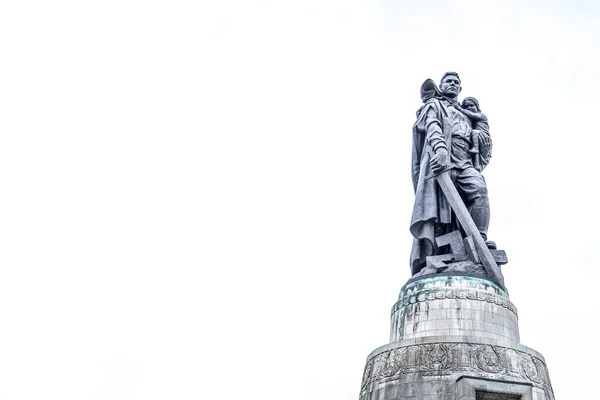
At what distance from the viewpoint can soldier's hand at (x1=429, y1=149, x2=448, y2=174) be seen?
57.9ft

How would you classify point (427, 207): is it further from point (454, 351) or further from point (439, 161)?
point (454, 351)

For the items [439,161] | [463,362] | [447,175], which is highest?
[439,161]

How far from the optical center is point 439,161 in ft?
57.9

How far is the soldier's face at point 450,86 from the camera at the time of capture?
19.4 meters

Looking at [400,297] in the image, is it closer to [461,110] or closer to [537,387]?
[537,387]

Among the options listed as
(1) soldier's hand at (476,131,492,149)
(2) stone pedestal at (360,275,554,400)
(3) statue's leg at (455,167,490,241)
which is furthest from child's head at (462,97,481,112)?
(2) stone pedestal at (360,275,554,400)

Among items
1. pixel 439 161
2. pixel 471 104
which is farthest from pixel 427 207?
pixel 471 104

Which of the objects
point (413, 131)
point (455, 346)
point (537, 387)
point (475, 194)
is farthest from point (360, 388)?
point (413, 131)

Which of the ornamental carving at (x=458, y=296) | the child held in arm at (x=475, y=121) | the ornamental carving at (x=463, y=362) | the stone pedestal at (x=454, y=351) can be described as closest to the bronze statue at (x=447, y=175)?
the child held in arm at (x=475, y=121)

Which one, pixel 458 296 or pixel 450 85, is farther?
pixel 450 85

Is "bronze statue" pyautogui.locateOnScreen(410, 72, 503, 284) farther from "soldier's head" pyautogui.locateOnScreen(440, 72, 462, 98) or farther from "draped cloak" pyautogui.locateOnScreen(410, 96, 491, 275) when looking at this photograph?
"soldier's head" pyautogui.locateOnScreen(440, 72, 462, 98)

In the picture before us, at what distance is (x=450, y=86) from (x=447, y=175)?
9.62ft

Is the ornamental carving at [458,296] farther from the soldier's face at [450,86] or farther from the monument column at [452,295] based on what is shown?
the soldier's face at [450,86]

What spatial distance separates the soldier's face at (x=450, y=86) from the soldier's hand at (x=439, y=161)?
230cm
